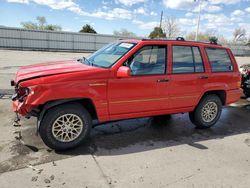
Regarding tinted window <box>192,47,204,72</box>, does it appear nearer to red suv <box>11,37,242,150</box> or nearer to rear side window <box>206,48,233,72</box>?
red suv <box>11,37,242,150</box>

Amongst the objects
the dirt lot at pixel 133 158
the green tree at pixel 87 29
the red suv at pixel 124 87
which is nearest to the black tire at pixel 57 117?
the red suv at pixel 124 87

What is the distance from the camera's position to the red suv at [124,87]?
3.64m

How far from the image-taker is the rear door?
455 cm

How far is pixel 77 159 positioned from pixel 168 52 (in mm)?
2535

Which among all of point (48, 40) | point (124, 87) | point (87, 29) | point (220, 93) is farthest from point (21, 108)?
point (87, 29)

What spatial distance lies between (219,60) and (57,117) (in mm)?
3708

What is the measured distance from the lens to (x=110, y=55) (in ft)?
14.5

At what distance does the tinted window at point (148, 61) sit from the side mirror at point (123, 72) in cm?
29

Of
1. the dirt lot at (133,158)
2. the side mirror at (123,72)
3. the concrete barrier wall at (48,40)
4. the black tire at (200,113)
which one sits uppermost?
the concrete barrier wall at (48,40)

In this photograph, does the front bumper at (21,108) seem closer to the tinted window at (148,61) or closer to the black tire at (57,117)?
the black tire at (57,117)

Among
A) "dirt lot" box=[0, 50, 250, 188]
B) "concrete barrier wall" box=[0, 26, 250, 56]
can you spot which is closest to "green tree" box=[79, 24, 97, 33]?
"concrete barrier wall" box=[0, 26, 250, 56]

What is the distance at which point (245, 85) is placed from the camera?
25.1ft

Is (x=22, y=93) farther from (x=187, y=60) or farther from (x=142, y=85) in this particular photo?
(x=187, y=60)

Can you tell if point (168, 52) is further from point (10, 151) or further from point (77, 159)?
point (10, 151)
